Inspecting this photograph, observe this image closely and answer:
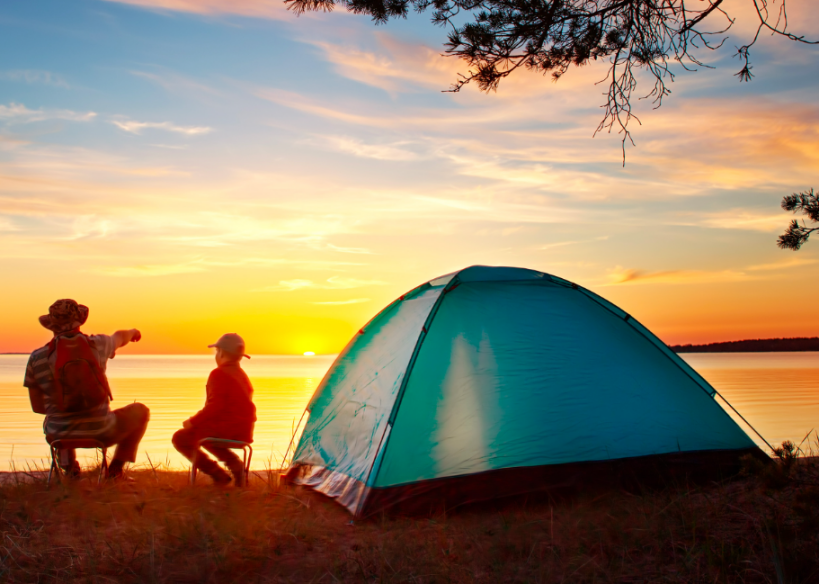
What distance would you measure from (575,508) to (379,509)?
1.62 metres

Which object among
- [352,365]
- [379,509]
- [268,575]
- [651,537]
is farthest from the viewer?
[352,365]

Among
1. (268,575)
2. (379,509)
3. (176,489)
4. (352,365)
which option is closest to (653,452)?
(379,509)

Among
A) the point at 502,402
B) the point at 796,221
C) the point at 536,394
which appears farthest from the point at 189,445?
the point at 796,221

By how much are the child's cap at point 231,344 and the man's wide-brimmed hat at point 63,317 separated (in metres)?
1.28

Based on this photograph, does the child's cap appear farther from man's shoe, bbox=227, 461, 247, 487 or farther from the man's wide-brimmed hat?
the man's wide-brimmed hat

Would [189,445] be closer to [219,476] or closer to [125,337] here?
[219,476]

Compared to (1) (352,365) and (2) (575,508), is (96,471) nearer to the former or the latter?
(1) (352,365)

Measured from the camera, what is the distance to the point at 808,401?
18.9 meters

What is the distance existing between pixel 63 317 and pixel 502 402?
166 inches

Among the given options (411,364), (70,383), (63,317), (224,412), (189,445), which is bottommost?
(189,445)

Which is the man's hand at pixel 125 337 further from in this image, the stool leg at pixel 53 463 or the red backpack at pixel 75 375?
the stool leg at pixel 53 463

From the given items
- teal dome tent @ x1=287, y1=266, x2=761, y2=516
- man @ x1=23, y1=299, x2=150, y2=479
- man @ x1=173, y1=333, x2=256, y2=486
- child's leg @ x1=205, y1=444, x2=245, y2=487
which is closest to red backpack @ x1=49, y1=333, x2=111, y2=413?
man @ x1=23, y1=299, x2=150, y2=479

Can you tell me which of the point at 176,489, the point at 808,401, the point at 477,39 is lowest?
the point at 808,401

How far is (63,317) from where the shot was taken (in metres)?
5.77
